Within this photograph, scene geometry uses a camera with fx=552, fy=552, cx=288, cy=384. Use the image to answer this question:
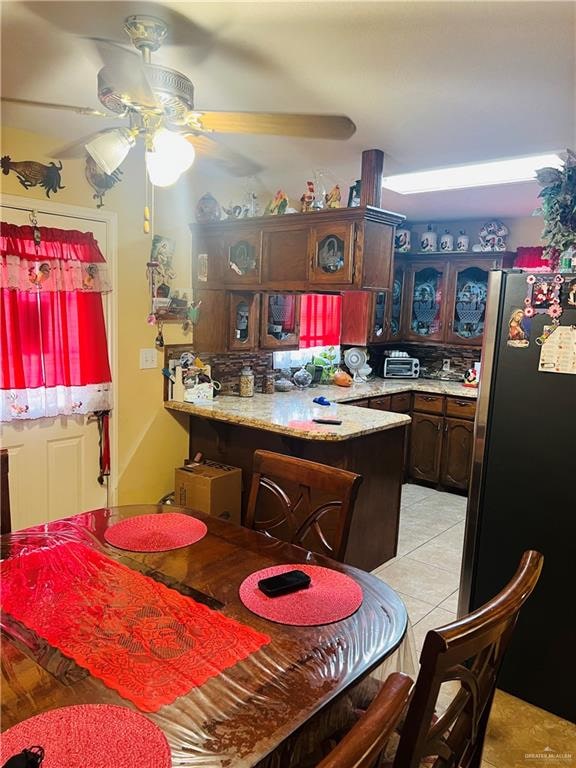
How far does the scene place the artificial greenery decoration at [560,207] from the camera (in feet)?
6.82

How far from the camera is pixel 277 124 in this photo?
1732 mm

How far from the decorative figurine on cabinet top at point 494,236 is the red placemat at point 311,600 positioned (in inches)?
161

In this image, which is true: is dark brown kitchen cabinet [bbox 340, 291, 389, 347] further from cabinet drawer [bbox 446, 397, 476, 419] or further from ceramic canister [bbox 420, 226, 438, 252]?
cabinet drawer [bbox 446, 397, 476, 419]

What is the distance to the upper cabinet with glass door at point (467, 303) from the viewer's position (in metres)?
5.04

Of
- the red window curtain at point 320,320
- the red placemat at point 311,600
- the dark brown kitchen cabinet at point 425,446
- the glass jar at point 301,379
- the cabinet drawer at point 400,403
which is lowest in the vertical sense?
the dark brown kitchen cabinet at point 425,446

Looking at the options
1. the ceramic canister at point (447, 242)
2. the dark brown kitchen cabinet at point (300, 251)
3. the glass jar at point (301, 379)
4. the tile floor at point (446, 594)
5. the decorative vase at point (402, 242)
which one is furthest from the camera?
the decorative vase at point (402, 242)

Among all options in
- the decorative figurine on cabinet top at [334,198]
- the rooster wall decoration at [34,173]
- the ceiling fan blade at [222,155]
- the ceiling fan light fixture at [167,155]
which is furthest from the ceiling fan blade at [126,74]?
the decorative figurine on cabinet top at [334,198]

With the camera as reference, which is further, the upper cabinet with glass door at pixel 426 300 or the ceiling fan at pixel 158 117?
the upper cabinet with glass door at pixel 426 300

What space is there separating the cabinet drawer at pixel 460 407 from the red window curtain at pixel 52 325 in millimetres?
2906

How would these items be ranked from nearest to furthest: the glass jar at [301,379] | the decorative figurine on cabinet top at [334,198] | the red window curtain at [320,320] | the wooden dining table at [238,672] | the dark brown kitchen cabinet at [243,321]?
the wooden dining table at [238,672] < the decorative figurine on cabinet top at [334,198] < the dark brown kitchen cabinet at [243,321] < the glass jar at [301,379] < the red window curtain at [320,320]

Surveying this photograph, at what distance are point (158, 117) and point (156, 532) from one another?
4.38ft

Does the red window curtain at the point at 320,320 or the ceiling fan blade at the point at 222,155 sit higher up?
the ceiling fan blade at the point at 222,155

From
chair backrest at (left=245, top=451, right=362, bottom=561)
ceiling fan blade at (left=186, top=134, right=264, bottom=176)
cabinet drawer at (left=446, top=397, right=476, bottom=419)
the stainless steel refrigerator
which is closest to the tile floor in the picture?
the stainless steel refrigerator

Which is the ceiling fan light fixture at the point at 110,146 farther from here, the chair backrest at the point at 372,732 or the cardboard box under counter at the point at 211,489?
the cardboard box under counter at the point at 211,489
